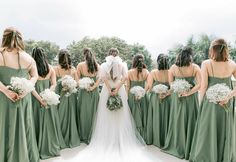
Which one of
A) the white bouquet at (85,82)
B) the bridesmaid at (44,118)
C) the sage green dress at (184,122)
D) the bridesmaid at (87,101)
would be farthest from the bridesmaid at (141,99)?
the bridesmaid at (44,118)

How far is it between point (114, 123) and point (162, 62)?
1.69 m

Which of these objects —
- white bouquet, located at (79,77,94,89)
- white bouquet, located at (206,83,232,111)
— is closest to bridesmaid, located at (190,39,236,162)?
white bouquet, located at (206,83,232,111)

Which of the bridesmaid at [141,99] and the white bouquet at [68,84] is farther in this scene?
the bridesmaid at [141,99]

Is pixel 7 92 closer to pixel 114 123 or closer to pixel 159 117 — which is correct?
pixel 114 123

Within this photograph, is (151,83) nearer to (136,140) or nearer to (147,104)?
(147,104)

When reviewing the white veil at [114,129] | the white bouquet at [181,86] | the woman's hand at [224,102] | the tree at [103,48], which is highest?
the tree at [103,48]

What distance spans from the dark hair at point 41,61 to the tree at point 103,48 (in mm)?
27761

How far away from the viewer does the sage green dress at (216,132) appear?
16.9ft

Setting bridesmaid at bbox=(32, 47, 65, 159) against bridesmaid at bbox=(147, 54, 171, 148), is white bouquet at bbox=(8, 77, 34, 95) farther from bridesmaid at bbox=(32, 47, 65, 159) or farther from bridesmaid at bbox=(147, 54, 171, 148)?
bridesmaid at bbox=(147, 54, 171, 148)

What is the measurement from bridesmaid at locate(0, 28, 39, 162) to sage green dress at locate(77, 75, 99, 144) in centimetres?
232

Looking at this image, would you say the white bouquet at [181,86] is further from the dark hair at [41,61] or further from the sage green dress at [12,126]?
the sage green dress at [12,126]

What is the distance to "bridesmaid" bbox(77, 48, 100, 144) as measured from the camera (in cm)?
707

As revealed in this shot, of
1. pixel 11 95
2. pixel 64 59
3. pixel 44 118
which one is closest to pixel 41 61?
pixel 64 59

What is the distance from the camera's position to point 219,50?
16.8 ft
